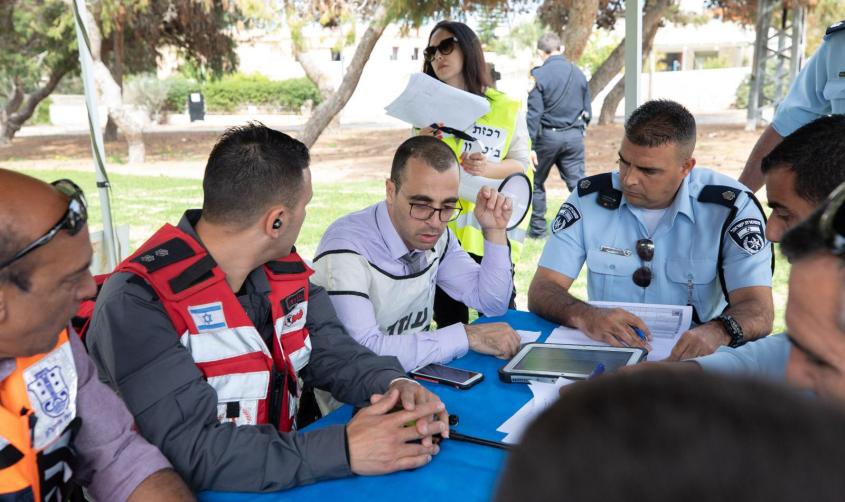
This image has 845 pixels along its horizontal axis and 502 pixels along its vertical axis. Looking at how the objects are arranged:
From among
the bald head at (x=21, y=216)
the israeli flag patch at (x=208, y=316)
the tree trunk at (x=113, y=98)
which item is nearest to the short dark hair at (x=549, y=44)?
the israeli flag patch at (x=208, y=316)

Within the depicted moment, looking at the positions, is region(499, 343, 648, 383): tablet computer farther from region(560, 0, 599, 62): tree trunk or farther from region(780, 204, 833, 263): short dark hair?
region(560, 0, 599, 62): tree trunk

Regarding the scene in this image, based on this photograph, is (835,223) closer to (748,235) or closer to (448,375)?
(448,375)

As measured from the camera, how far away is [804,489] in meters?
0.33

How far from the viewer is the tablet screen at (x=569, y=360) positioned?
202 cm

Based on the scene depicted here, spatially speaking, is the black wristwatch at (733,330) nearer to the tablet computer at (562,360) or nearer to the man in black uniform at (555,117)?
the tablet computer at (562,360)

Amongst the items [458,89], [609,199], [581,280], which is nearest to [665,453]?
[609,199]

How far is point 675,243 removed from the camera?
2.75 meters

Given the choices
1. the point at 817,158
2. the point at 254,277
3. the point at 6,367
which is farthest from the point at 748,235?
the point at 6,367

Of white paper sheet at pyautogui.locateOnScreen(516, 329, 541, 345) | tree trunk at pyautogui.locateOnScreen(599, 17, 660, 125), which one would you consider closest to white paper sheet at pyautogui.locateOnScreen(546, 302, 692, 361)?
white paper sheet at pyautogui.locateOnScreen(516, 329, 541, 345)

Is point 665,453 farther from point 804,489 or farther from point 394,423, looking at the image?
point 394,423

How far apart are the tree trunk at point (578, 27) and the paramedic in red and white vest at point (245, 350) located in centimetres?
826

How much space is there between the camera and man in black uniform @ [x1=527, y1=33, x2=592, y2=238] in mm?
7445

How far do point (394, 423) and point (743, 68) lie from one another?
24289mm

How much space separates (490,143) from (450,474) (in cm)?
240
